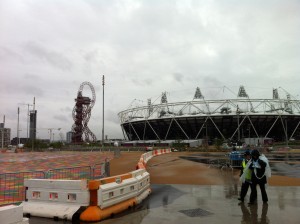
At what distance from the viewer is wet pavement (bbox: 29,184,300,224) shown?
714 cm

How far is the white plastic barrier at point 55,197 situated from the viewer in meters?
7.66

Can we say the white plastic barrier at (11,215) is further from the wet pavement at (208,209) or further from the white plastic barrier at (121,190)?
the white plastic barrier at (121,190)

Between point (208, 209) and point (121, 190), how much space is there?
7.45 feet

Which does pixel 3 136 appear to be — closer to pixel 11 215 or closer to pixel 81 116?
pixel 81 116

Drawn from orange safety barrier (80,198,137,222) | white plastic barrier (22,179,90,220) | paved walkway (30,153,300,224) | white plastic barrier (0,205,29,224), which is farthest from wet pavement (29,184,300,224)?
white plastic barrier (0,205,29,224)

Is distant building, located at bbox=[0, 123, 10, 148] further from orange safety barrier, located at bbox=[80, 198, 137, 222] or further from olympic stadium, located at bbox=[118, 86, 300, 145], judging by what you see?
orange safety barrier, located at bbox=[80, 198, 137, 222]

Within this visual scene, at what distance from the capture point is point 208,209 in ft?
26.9

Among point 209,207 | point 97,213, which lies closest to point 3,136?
point 97,213

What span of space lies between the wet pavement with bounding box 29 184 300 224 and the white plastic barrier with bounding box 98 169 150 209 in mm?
369

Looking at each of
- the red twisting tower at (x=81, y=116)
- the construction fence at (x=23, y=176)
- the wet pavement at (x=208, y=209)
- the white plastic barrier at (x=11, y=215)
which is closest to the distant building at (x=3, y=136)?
the red twisting tower at (x=81, y=116)

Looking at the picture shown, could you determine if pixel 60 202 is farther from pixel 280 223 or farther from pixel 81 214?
pixel 280 223

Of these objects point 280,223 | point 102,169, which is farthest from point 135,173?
point 102,169

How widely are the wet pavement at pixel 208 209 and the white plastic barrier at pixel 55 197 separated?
1.06 ft

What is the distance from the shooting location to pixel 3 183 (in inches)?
508
